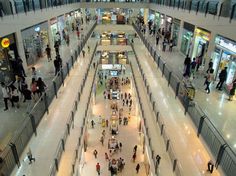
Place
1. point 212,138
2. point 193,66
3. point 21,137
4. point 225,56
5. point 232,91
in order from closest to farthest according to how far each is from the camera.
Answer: point 21,137 < point 212,138 < point 232,91 < point 225,56 < point 193,66

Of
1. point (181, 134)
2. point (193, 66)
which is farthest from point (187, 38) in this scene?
point (181, 134)

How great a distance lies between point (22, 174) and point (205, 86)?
32.2 feet

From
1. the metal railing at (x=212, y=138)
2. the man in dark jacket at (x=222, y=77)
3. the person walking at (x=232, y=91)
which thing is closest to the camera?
the metal railing at (x=212, y=138)

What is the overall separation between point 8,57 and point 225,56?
1201 centimetres

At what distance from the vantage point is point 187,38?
19.7 metres

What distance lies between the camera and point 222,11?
12664mm

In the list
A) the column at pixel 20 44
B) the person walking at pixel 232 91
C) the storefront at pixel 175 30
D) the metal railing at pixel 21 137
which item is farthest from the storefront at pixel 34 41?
the storefront at pixel 175 30

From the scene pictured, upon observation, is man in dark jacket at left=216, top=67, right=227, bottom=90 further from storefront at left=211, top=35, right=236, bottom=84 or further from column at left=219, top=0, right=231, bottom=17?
column at left=219, top=0, right=231, bottom=17

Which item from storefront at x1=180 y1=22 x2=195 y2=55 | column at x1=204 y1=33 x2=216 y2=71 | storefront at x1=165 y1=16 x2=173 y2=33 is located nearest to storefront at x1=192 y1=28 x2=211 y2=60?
column at x1=204 y1=33 x2=216 y2=71

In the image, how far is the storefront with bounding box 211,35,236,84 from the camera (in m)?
12.2

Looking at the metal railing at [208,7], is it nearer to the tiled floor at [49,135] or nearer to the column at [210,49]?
the column at [210,49]

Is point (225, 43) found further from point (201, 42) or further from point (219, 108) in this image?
point (219, 108)

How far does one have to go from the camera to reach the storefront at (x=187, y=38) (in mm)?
18697

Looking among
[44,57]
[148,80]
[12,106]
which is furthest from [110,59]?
[12,106]
